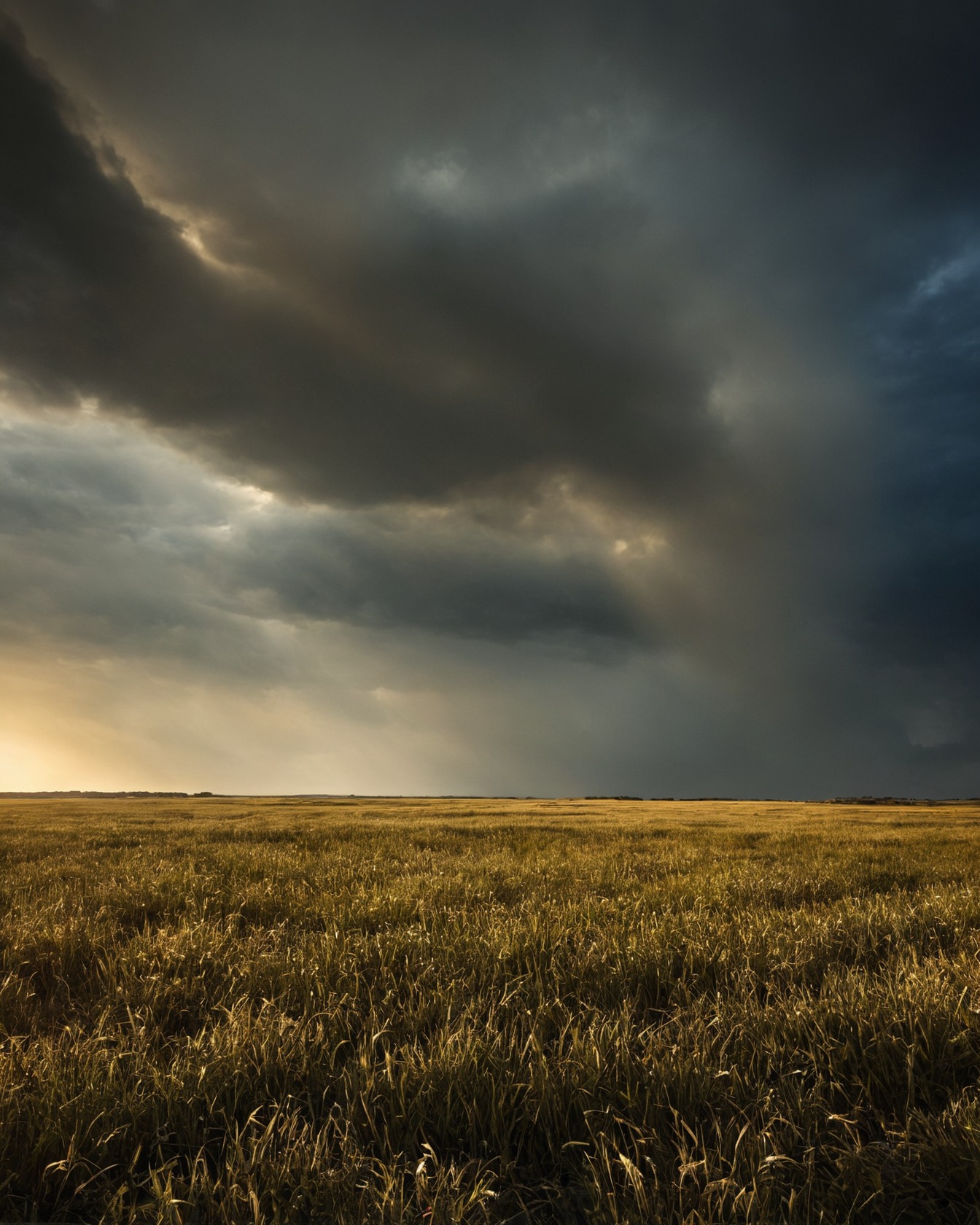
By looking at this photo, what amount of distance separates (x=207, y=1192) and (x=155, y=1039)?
164cm

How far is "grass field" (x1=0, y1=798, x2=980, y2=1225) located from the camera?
203cm

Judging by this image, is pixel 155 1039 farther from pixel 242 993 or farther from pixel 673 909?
pixel 673 909

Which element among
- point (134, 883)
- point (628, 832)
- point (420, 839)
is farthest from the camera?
point (628, 832)

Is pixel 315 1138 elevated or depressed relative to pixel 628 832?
elevated

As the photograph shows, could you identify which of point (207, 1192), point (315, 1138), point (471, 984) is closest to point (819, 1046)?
point (471, 984)

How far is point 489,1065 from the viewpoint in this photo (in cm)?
265

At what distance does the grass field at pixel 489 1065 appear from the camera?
2.03 m

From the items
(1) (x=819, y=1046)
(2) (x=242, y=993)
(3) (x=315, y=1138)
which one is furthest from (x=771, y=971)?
(2) (x=242, y=993)

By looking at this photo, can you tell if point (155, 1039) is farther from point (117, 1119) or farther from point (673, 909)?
point (673, 909)

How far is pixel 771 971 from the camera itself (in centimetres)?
411

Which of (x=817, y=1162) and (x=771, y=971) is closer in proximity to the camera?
(x=817, y=1162)

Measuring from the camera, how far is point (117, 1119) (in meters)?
2.38

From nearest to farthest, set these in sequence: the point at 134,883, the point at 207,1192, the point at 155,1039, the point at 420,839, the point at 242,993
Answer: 1. the point at 207,1192
2. the point at 155,1039
3. the point at 242,993
4. the point at 134,883
5. the point at 420,839

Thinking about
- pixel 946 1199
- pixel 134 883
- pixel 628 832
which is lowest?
pixel 628 832
